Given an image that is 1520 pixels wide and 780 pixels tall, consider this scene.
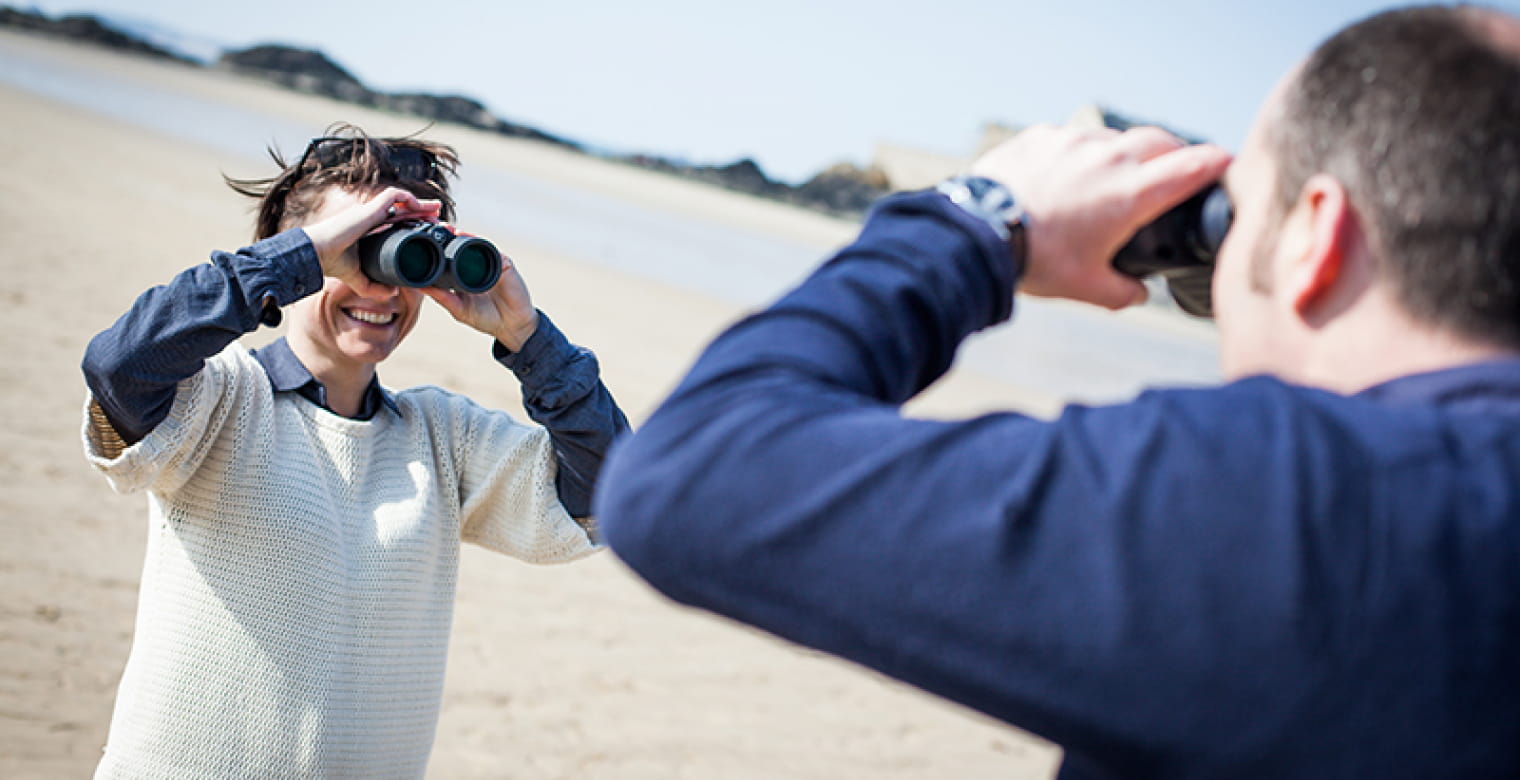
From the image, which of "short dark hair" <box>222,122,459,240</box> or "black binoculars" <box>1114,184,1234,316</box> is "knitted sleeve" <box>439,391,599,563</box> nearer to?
"short dark hair" <box>222,122,459,240</box>

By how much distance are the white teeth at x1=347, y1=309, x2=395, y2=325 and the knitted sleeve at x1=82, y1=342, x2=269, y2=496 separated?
0.91 feet

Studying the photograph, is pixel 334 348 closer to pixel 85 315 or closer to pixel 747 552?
pixel 747 552

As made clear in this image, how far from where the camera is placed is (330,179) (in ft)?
7.66

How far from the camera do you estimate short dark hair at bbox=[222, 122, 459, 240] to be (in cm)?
233

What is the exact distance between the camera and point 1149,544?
0.70 meters

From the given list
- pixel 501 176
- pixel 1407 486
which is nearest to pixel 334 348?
pixel 1407 486

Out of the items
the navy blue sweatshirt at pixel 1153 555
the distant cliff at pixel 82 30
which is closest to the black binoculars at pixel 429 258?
the navy blue sweatshirt at pixel 1153 555

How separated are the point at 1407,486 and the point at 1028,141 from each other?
1.47 ft

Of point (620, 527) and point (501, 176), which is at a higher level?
point (620, 527)

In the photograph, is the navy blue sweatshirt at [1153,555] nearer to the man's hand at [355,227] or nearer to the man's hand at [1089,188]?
the man's hand at [1089,188]

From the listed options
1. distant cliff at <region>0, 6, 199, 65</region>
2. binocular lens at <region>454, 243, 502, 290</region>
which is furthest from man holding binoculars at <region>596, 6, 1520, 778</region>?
distant cliff at <region>0, 6, 199, 65</region>

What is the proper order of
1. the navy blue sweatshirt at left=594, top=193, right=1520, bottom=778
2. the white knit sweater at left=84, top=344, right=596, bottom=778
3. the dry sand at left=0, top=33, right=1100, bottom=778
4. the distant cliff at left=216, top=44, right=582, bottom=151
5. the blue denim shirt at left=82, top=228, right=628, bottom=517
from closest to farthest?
the navy blue sweatshirt at left=594, top=193, right=1520, bottom=778 < the blue denim shirt at left=82, top=228, right=628, bottom=517 < the white knit sweater at left=84, top=344, right=596, bottom=778 < the dry sand at left=0, top=33, right=1100, bottom=778 < the distant cliff at left=216, top=44, right=582, bottom=151

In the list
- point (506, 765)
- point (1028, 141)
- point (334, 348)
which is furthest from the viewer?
point (506, 765)

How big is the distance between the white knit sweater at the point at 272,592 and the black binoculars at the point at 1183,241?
154 cm
